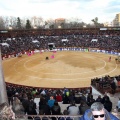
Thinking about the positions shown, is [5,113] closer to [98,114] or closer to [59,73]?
[98,114]

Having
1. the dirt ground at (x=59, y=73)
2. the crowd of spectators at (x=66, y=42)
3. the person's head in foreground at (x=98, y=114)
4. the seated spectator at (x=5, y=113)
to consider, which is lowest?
the dirt ground at (x=59, y=73)

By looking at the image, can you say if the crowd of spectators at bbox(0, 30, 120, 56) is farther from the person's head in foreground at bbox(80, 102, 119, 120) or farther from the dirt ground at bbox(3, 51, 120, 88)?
the person's head in foreground at bbox(80, 102, 119, 120)

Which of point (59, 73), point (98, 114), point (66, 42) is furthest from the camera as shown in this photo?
point (66, 42)


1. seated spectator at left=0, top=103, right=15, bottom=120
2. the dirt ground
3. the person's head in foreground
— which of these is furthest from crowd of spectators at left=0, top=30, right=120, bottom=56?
the person's head in foreground

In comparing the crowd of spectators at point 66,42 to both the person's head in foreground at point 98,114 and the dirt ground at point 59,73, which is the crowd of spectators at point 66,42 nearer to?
the dirt ground at point 59,73

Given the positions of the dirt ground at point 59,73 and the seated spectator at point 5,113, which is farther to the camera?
the dirt ground at point 59,73

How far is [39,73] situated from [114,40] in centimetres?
3939

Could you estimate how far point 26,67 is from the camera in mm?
38062

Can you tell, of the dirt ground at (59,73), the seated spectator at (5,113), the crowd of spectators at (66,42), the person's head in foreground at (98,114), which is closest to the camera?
the seated spectator at (5,113)

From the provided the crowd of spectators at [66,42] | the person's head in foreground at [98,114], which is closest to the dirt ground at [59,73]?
the crowd of spectators at [66,42]

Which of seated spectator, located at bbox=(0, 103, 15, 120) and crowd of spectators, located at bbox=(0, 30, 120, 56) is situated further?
crowd of spectators, located at bbox=(0, 30, 120, 56)

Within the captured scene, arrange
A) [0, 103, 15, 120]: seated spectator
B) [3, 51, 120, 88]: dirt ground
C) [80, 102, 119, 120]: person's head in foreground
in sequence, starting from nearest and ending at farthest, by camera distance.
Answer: [0, 103, 15, 120]: seated spectator < [80, 102, 119, 120]: person's head in foreground < [3, 51, 120, 88]: dirt ground

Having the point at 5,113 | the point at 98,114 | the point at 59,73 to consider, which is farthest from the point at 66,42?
the point at 5,113

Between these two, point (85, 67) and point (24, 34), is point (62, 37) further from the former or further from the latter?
point (85, 67)
